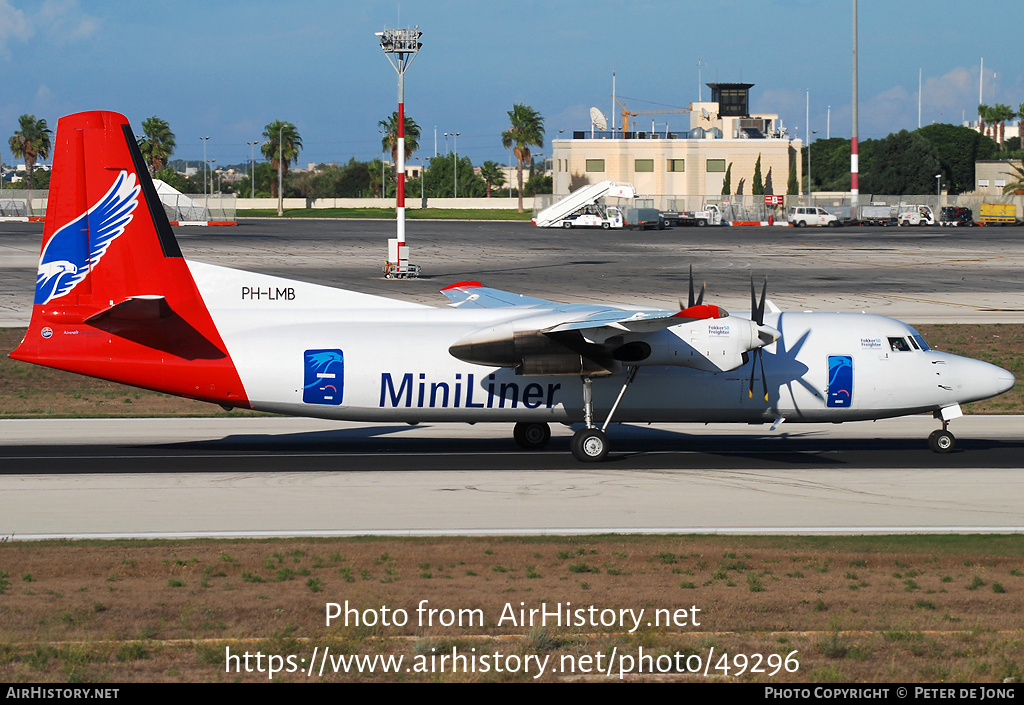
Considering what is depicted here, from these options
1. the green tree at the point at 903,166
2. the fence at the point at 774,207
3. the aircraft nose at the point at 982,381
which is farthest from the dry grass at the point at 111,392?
the green tree at the point at 903,166

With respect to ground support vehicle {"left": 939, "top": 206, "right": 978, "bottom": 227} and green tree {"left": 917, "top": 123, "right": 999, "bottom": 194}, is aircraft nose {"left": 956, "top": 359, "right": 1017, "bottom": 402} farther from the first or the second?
green tree {"left": 917, "top": 123, "right": 999, "bottom": 194}

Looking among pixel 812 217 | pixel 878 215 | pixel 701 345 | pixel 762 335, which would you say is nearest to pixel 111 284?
pixel 701 345

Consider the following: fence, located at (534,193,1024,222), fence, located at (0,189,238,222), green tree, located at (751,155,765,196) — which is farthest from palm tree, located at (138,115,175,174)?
green tree, located at (751,155,765,196)

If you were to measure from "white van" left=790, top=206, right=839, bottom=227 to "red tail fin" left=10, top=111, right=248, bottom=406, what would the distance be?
110m

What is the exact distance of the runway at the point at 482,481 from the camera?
17672 mm

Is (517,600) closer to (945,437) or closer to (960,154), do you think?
(945,437)

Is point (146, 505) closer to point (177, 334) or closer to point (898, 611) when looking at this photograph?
point (177, 334)

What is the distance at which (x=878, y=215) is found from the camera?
4919 inches

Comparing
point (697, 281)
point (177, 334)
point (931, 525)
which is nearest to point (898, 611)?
point (931, 525)

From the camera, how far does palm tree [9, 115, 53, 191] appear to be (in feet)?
543

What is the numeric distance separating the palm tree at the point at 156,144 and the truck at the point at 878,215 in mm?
93401

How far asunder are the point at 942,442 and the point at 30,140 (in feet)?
561
